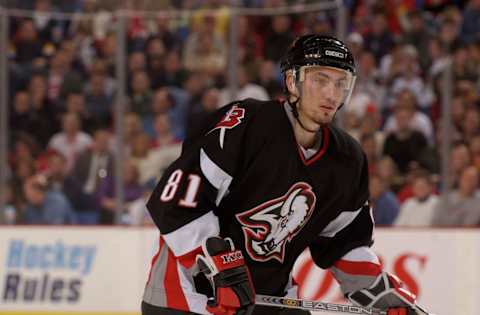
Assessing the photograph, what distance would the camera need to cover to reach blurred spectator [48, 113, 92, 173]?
6.98 m

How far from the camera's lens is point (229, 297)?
284 cm

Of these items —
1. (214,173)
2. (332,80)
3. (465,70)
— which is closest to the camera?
(214,173)

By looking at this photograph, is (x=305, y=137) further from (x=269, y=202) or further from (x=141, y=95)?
(x=141, y=95)

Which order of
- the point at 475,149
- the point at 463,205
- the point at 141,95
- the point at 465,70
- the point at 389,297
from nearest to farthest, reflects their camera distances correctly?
the point at 389,297 → the point at 463,205 → the point at 475,149 → the point at 465,70 → the point at 141,95

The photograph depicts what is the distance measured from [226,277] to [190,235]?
0.55 ft

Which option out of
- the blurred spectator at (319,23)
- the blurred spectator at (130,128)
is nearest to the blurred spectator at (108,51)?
the blurred spectator at (130,128)

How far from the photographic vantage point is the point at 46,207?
22.3ft

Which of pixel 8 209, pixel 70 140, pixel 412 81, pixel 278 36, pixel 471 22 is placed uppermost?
pixel 471 22

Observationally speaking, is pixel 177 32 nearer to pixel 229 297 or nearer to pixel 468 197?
pixel 468 197

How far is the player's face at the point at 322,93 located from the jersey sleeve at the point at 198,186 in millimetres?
187

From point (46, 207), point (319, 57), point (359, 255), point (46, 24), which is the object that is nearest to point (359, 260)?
point (359, 255)

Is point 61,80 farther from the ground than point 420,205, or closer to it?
farther from the ground

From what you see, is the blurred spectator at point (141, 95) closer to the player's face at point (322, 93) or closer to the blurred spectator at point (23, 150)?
the blurred spectator at point (23, 150)

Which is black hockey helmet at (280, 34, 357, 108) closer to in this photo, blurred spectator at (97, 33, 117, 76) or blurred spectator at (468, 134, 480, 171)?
blurred spectator at (468, 134, 480, 171)
